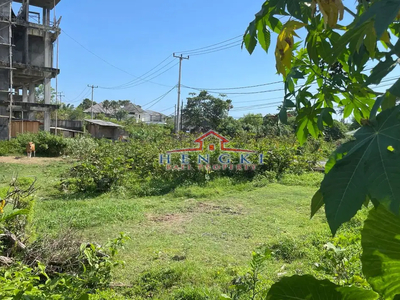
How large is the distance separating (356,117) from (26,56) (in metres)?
19.0

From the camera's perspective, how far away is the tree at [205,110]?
31.3 m

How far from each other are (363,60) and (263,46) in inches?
13.2

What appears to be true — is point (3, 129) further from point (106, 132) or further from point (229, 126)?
point (229, 126)

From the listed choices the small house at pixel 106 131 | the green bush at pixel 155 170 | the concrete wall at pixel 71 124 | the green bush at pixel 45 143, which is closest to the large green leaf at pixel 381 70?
the green bush at pixel 155 170

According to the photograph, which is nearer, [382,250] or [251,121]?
[382,250]

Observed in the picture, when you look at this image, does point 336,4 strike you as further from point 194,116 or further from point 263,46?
point 194,116

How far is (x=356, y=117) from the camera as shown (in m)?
1.18

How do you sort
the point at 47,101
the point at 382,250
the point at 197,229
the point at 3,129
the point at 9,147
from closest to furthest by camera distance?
the point at 382,250 < the point at 197,229 < the point at 9,147 < the point at 3,129 < the point at 47,101

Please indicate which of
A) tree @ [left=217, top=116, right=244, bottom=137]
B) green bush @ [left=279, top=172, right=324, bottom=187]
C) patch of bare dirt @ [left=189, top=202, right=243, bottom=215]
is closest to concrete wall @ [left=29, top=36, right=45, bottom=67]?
tree @ [left=217, top=116, right=244, bottom=137]

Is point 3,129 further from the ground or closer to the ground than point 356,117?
further from the ground

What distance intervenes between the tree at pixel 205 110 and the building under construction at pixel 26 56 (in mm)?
15828

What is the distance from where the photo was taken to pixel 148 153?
8367 millimetres

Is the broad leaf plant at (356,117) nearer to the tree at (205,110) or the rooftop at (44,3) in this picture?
the rooftop at (44,3)

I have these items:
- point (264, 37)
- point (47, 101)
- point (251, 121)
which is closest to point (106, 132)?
point (47, 101)
